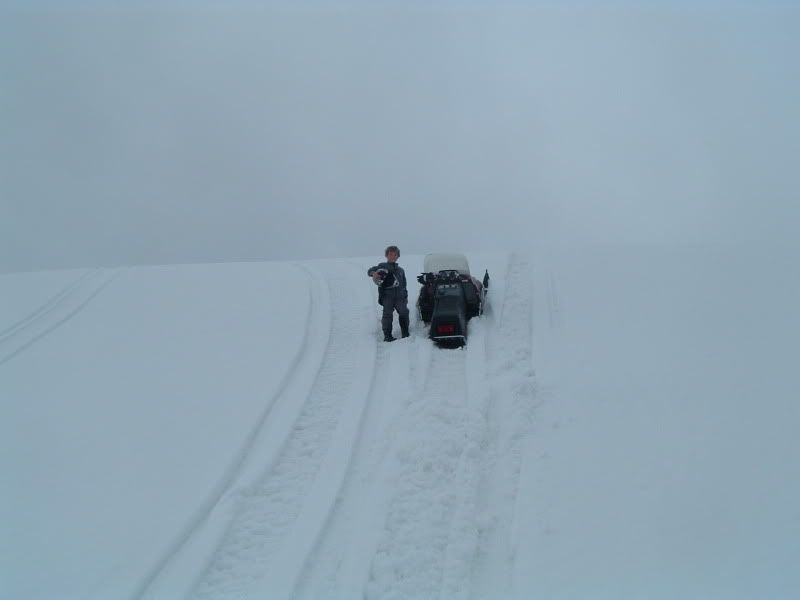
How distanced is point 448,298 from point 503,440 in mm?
3401

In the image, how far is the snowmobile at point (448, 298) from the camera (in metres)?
8.65

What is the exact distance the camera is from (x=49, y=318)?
11.4 meters

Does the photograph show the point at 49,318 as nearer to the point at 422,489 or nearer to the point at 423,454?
the point at 423,454

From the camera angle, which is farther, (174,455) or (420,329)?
(420,329)

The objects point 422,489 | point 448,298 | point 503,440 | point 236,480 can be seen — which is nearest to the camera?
point 422,489

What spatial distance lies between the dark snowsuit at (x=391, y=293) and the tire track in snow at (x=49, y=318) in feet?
20.3

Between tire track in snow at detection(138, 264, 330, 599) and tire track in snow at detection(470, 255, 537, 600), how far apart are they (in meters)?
2.28

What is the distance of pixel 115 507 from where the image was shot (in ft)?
17.3

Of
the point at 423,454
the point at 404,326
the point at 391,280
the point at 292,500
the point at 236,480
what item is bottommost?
the point at 292,500

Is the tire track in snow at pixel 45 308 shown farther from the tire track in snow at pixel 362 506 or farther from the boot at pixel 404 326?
the tire track in snow at pixel 362 506

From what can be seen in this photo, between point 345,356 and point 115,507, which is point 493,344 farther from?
point 115,507

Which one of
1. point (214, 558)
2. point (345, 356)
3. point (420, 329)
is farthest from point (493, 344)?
point (214, 558)

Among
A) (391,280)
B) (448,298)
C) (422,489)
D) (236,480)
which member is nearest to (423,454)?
(422,489)

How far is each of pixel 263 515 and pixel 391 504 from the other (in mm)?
1205
